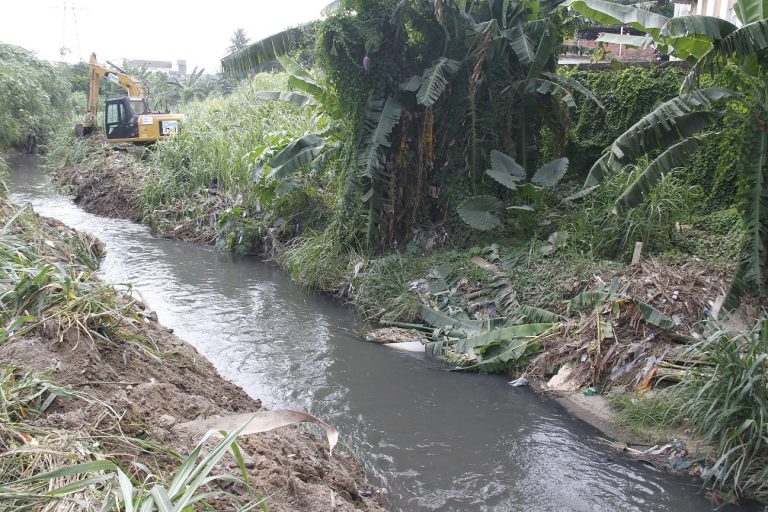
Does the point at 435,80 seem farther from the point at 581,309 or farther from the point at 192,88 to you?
the point at 192,88

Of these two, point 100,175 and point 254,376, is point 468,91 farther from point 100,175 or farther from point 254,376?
point 100,175

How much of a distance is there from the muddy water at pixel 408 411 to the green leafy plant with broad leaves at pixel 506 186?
2.43 m

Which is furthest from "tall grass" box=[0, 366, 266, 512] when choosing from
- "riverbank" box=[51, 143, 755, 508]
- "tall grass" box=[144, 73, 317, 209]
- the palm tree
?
the palm tree

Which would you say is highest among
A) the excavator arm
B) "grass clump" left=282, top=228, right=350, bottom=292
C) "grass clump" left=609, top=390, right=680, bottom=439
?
the excavator arm

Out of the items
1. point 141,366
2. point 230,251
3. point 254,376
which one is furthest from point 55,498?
point 230,251

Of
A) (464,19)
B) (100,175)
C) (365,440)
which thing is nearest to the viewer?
(365,440)

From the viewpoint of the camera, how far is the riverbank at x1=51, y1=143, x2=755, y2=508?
6.45 metres

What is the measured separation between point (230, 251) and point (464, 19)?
22.8 feet

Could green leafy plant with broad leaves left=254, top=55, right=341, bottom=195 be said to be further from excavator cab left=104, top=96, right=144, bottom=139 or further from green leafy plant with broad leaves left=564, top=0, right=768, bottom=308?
excavator cab left=104, top=96, right=144, bottom=139

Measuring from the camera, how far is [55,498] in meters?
2.67

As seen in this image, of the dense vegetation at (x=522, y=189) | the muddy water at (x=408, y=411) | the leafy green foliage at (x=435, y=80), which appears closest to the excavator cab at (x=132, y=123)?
the dense vegetation at (x=522, y=189)

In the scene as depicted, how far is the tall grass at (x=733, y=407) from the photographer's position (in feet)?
16.8

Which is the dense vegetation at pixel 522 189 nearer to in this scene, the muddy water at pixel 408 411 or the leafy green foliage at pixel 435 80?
the leafy green foliage at pixel 435 80

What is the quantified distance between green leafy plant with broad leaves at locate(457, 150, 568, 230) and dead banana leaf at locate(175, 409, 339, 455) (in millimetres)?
6236
